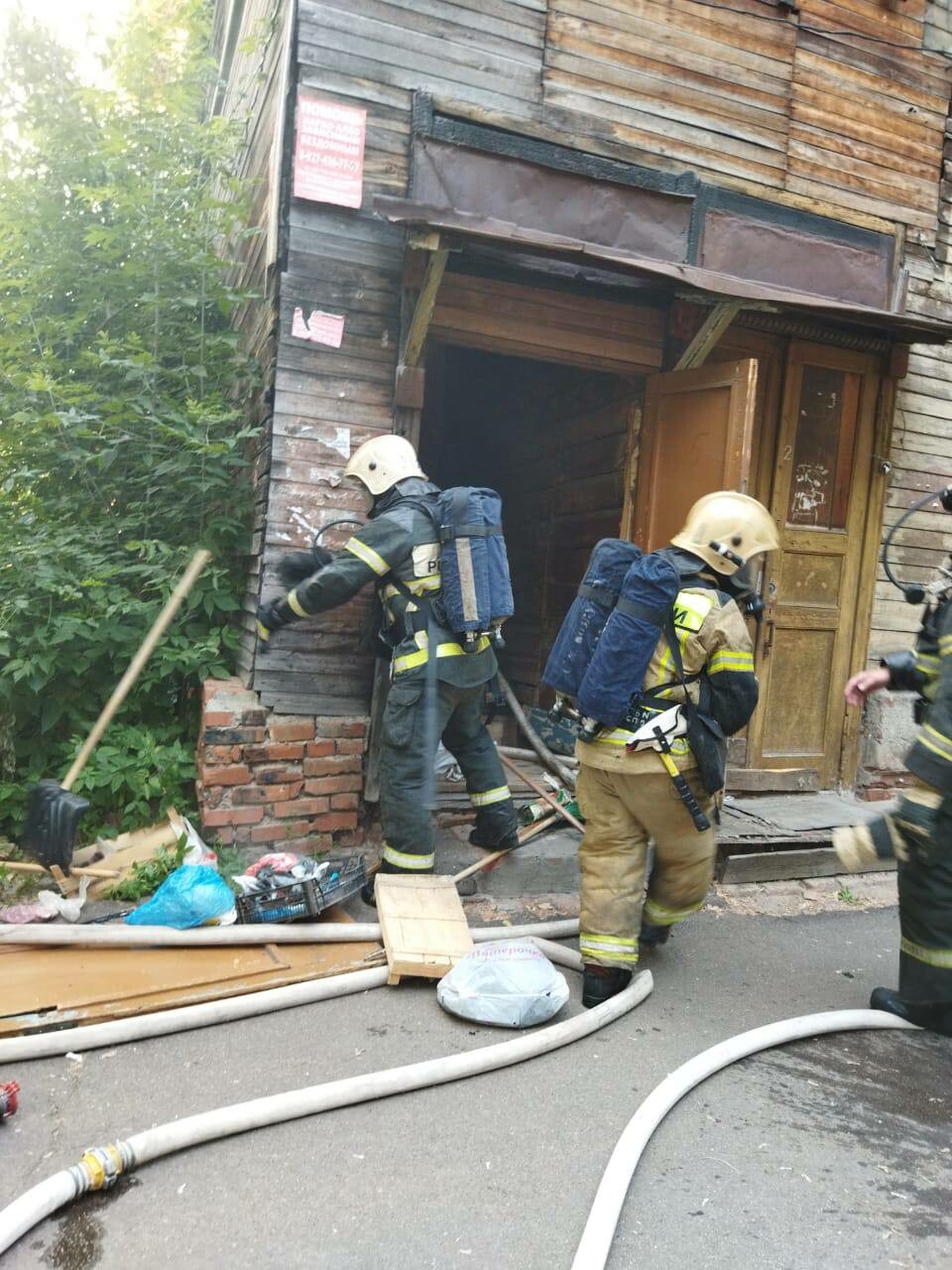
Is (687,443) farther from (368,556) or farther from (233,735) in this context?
(233,735)

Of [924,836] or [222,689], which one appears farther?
[222,689]

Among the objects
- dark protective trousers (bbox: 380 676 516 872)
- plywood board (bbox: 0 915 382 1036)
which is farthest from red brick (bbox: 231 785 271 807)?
plywood board (bbox: 0 915 382 1036)

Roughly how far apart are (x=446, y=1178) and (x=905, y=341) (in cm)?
566

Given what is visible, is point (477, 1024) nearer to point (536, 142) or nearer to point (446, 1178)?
point (446, 1178)

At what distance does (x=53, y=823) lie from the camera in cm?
366

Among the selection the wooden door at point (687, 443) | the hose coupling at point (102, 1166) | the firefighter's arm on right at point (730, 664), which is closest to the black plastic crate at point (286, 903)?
the hose coupling at point (102, 1166)

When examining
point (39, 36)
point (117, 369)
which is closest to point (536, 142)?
point (117, 369)

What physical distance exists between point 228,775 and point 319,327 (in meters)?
2.29

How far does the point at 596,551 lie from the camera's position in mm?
3705

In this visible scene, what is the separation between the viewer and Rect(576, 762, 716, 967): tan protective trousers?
3488 millimetres

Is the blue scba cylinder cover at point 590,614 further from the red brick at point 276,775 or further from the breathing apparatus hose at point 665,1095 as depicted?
the red brick at point 276,775

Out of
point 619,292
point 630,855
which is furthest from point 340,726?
point 619,292

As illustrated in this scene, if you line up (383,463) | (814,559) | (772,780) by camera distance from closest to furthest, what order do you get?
(383,463)
(772,780)
(814,559)

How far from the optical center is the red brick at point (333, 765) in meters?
4.53
